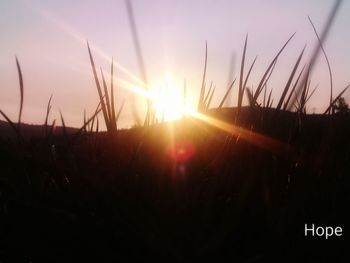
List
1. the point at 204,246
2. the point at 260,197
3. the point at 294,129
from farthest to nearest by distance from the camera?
1. the point at 294,129
2. the point at 260,197
3. the point at 204,246

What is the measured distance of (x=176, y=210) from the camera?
0.58 metres

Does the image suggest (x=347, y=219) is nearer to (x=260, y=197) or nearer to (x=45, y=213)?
(x=260, y=197)

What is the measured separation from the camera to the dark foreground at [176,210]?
55 centimetres

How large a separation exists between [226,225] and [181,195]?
96mm

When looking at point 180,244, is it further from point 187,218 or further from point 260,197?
point 260,197

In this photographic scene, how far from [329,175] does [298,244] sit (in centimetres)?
17

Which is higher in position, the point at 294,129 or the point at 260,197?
the point at 294,129

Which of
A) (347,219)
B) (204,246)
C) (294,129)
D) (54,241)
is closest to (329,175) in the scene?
(347,219)

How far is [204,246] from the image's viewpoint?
0.52 metres

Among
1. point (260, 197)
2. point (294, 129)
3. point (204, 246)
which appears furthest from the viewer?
point (294, 129)

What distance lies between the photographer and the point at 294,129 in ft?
2.89

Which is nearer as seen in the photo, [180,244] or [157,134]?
[180,244]

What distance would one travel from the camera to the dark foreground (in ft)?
1.82

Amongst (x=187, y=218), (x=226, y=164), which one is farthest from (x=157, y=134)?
(x=187, y=218)
